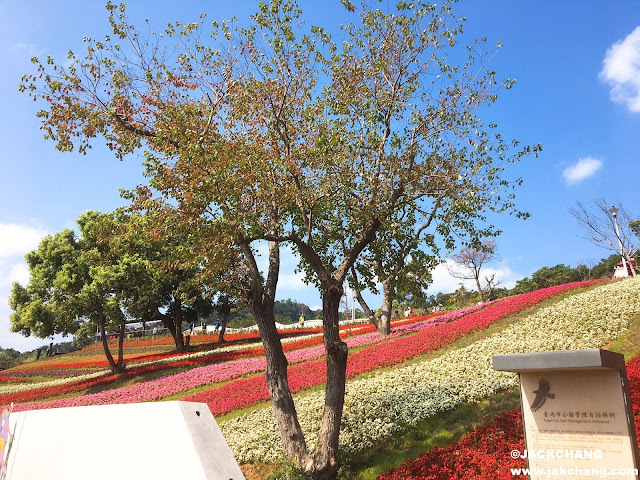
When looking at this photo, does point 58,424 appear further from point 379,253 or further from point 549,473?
point 379,253

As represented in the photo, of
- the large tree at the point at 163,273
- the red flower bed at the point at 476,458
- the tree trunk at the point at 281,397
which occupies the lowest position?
the red flower bed at the point at 476,458

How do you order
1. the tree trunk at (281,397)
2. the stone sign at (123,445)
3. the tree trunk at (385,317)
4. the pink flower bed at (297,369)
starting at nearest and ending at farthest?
the stone sign at (123,445) < the tree trunk at (281,397) < the pink flower bed at (297,369) < the tree trunk at (385,317)

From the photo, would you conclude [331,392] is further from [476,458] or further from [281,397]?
[476,458]

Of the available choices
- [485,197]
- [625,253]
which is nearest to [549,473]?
[485,197]

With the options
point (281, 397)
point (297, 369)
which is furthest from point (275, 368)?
point (297, 369)

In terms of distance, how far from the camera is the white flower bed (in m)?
11.1

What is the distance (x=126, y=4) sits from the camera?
34.9 ft

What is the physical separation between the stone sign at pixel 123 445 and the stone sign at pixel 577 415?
14.0ft

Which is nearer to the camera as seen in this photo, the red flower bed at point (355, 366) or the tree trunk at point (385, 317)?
the red flower bed at point (355, 366)

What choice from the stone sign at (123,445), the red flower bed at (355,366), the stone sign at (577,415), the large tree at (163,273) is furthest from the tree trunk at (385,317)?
the stone sign at (123,445)

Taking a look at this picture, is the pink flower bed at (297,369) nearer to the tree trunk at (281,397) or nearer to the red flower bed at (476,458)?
the tree trunk at (281,397)

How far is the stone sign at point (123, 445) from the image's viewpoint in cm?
332

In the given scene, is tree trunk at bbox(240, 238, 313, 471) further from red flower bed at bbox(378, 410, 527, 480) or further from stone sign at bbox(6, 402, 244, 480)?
stone sign at bbox(6, 402, 244, 480)

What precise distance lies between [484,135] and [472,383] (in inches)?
272
